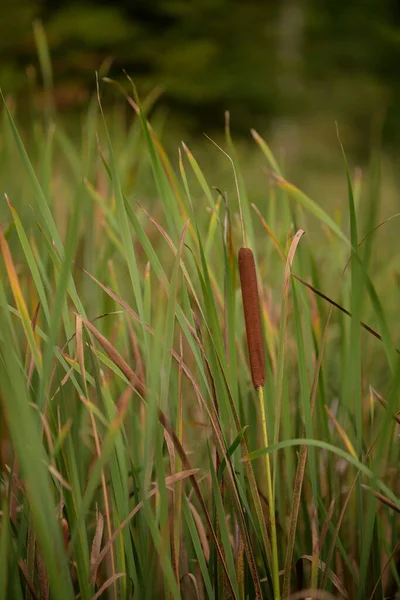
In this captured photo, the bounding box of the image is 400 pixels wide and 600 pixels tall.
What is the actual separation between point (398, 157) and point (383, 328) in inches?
315

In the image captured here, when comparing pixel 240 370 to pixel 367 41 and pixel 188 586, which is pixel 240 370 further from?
pixel 367 41

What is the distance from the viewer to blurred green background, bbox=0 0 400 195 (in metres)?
6.75

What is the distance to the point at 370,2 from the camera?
8.52 meters

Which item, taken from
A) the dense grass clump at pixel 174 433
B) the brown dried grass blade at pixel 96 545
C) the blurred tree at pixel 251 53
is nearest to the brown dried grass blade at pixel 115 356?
the dense grass clump at pixel 174 433

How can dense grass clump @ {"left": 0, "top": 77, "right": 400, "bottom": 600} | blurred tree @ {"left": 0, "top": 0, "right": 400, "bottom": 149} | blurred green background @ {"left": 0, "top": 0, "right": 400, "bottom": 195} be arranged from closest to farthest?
dense grass clump @ {"left": 0, "top": 77, "right": 400, "bottom": 600}, blurred tree @ {"left": 0, "top": 0, "right": 400, "bottom": 149}, blurred green background @ {"left": 0, "top": 0, "right": 400, "bottom": 195}

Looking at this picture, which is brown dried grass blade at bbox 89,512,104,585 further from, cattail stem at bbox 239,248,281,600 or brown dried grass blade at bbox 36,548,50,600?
cattail stem at bbox 239,248,281,600

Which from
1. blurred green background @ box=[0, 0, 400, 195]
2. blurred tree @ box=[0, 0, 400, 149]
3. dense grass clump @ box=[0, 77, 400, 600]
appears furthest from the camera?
blurred green background @ box=[0, 0, 400, 195]

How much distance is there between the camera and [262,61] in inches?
329

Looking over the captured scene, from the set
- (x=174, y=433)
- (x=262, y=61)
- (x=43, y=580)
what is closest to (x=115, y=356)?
(x=174, y=433)

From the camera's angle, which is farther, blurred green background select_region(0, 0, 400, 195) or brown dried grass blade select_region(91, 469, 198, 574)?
blurred green background select_region(0, 0, 400, 195)

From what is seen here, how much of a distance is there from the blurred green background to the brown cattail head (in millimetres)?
6164

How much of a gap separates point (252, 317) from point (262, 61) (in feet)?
28.4

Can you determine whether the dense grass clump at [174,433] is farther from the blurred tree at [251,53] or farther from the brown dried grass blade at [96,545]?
the blurred tree at [251,53]

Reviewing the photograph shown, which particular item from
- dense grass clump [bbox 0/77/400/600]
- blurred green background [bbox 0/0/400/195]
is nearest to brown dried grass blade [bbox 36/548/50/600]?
dense grass clump [bbox 0/77/400/600]
